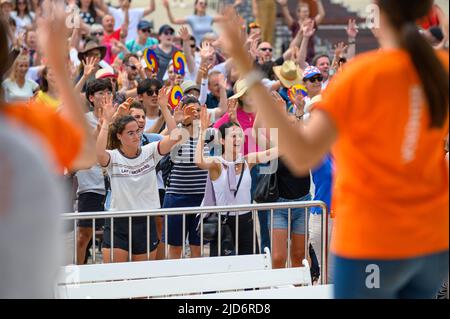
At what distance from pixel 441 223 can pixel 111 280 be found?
10.9 feet

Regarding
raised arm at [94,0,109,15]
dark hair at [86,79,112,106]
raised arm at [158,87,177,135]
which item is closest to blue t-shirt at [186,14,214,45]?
raised arm at [94,0,109,15]

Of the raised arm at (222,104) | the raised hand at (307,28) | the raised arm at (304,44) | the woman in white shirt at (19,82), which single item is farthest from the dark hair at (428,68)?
the raised hand at (307,28)

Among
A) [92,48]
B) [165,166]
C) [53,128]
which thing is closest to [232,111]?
[165,166]

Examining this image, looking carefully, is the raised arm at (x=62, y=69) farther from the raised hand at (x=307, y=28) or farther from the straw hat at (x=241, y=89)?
the raised hand at (x=307, y=28)

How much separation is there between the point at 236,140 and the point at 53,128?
5.02 m

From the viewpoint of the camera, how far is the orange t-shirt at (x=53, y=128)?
2.77 metres

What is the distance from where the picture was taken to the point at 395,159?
3262 mm

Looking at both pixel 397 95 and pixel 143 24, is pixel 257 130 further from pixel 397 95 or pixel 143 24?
pixel 143 24

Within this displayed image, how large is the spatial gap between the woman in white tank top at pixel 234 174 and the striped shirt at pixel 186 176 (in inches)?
9.2

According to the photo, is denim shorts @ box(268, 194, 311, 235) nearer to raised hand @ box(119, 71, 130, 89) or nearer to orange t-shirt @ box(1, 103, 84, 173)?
raised hand @ box(119, 71, 130, 89)

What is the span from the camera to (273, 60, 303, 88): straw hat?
11.5 metres

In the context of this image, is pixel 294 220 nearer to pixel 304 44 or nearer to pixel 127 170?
pixel 127 170
